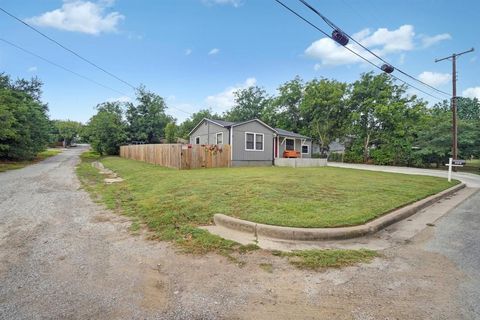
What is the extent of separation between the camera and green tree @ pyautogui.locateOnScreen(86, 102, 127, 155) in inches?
1339

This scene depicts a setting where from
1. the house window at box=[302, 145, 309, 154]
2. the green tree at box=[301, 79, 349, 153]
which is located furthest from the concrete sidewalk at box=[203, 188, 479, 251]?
the green tree at box=[301, 79, 349, 153]

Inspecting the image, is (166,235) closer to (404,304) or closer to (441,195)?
(404,304)

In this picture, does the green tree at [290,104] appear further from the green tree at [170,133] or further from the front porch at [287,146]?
the green tree at [170,133]

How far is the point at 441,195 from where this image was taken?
8.44 m

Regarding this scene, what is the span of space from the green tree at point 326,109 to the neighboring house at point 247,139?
11.3 m

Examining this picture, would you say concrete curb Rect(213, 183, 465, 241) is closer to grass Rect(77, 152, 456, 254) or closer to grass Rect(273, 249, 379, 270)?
grass Rect(77, 152, 456, 254)

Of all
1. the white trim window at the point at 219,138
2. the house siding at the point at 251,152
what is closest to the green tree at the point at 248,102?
the house siding at the point at 251,152

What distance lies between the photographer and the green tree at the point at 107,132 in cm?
3400

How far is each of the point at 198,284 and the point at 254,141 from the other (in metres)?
16.7

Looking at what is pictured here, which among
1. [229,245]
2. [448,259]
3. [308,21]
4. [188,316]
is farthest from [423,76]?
[188,316]

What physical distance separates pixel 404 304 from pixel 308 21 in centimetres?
689

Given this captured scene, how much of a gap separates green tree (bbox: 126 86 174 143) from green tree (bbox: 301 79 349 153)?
20704 millimetres

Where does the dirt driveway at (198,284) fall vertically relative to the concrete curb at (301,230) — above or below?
below

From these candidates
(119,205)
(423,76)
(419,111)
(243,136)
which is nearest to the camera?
(119,205)
